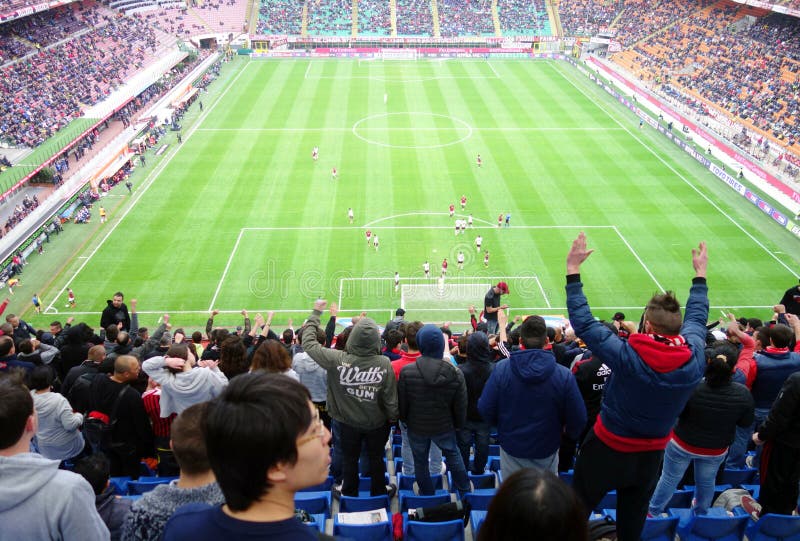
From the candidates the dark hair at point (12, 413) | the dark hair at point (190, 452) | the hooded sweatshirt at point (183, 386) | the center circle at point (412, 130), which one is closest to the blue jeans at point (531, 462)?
the dark hair at point (190, 452)

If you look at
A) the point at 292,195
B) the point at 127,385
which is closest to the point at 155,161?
the point at 292,195

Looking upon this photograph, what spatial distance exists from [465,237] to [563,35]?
61.1 metres

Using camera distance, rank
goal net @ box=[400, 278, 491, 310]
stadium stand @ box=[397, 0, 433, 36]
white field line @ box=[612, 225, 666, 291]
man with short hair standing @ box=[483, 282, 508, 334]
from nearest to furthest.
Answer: man with short hair standing @ box=[483, 282, 508, 334], goal net @ box=[400, 278, 491, 310], white field line @ box=[612, 225, 666, 291], stadium stand @ box=[397, 0, 433, 36]

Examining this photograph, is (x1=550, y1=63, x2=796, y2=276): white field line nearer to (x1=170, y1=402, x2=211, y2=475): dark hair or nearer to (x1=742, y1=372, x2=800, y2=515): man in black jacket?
(x1=742, y1=372, x2=800, y2=515): man in black jacket

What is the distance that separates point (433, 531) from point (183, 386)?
3424mm

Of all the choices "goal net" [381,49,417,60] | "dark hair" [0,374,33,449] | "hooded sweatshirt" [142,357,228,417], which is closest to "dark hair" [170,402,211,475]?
"dark hair" [0,374,33,449]

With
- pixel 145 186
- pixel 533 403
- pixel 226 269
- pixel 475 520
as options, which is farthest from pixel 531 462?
pixel 145 186

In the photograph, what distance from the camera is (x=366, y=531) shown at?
612 cm

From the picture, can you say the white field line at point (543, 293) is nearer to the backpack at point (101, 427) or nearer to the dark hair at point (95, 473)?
the backpack at point (101, 427)

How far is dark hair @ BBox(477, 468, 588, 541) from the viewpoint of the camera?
8.32 feet

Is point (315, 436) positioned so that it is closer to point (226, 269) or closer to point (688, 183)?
point (226, 269)

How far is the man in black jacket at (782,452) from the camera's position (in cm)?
617

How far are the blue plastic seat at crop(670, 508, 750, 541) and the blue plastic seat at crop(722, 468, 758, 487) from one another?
1.89 meters

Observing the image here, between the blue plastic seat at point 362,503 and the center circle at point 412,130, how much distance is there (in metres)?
40.5
